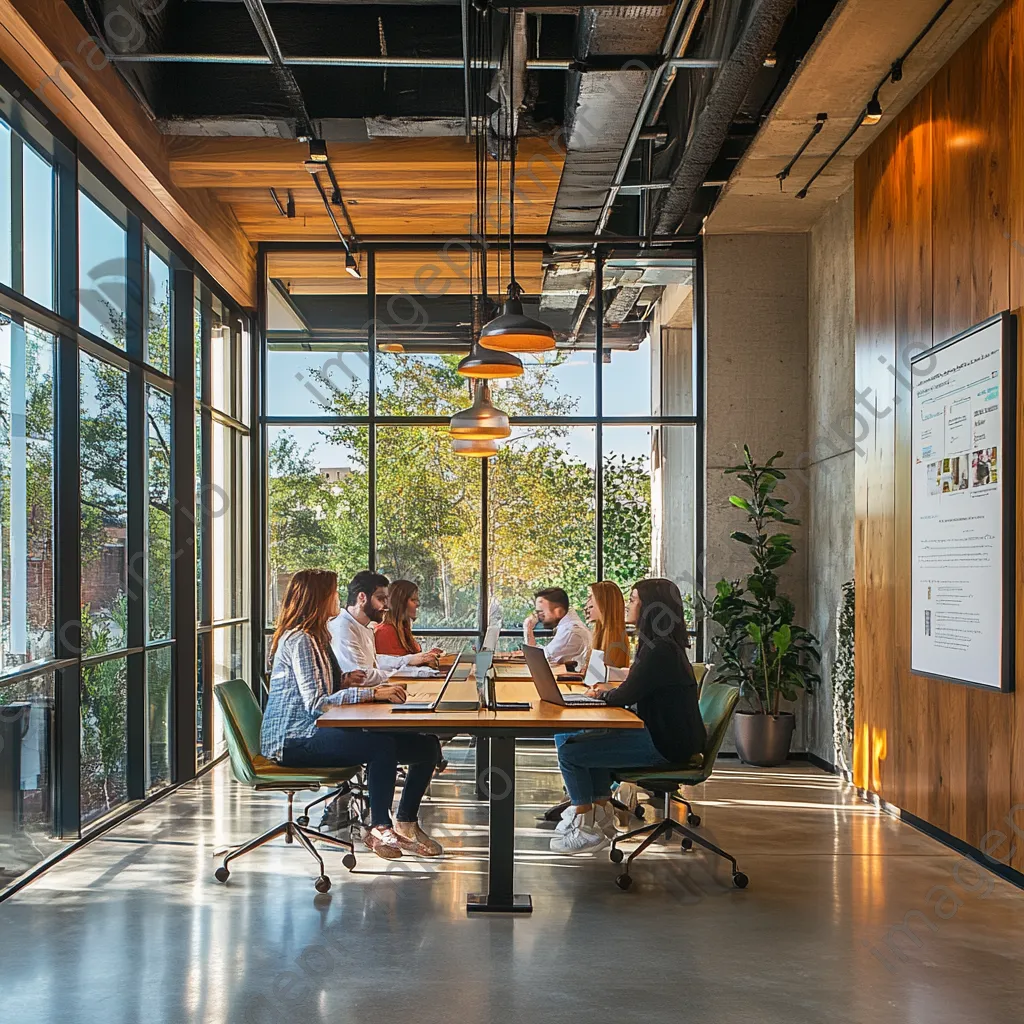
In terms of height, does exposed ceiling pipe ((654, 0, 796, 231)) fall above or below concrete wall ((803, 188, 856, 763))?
above

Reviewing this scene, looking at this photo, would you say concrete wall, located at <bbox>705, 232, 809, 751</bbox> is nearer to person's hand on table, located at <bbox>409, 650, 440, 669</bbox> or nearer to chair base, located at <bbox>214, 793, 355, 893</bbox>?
person's hand on table, located at <bbox>409, 650, 440, 669</bbox>

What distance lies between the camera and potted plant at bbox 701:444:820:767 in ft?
30.3

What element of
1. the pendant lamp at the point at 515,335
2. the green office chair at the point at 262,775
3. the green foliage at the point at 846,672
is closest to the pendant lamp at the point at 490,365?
the pendant lamp at the point at 515,335

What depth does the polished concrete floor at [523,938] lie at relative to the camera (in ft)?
12.8

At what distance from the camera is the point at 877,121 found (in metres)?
6.90

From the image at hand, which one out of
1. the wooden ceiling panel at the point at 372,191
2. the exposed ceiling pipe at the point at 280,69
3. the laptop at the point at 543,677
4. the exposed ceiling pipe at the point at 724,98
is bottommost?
the laptop at the point at 543,677

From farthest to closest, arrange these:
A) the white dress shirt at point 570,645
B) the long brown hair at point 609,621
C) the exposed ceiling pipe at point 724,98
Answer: the white dress shirt at point 570,645
the long brown hair at point 609,621
the exposed ceiling pipe at point 724,98

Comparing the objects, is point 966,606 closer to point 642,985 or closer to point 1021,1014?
point 1021,1014

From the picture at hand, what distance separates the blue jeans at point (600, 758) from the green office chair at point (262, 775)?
107cm

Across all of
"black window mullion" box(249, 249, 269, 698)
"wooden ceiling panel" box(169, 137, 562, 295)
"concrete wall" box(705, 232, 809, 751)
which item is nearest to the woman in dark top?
"wooden ceiling panel" box(169, 137, 562, 295)

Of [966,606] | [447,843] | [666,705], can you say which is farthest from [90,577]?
[966,606]

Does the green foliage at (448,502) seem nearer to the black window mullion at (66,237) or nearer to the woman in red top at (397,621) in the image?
the woman in red top at (397,621)

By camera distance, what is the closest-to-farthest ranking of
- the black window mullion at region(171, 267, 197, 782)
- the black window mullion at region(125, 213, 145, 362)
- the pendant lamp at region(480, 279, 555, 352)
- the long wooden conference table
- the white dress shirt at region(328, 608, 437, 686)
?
1. the long wooden conference table
2. the pendant lamp at region(480, 279, 555, 352)
3. the white dress shirt at region(328, 608, 437, 686)
4. the black window mullion at region(125, 213, 145, 362)
5. the black window mullion at region(171, 267, 197, 782)

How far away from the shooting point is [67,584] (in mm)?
6035
